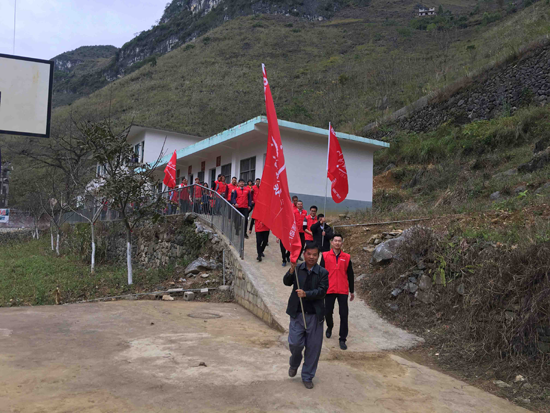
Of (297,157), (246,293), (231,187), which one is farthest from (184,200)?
(246,293)

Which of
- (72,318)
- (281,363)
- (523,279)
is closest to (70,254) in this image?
(72,318)

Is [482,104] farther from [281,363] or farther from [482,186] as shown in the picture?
[281,363]

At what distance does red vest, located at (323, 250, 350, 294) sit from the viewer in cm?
646

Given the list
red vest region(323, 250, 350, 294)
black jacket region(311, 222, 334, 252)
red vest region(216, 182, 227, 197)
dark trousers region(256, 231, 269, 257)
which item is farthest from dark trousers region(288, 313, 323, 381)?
red vest region(216, 182, 227, 197)

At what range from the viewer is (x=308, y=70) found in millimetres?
52656

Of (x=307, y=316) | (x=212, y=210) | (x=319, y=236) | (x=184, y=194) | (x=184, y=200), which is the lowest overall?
(x=307, y=316)

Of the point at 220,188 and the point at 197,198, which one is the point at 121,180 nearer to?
the point at 197,198

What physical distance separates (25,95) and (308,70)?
49.7 meters

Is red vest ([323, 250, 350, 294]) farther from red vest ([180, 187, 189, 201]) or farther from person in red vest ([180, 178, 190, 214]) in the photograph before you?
red vest ([180, 187, 189, 201])

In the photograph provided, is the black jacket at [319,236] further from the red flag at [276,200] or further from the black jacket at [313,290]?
the black jacket at [313,290]

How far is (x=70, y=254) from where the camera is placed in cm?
2089

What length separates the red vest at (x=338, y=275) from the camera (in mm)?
6465

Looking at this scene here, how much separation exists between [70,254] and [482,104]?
22742mm

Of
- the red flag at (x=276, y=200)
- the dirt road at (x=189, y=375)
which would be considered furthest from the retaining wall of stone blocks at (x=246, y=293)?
the red flag at (x=276, y=200)
